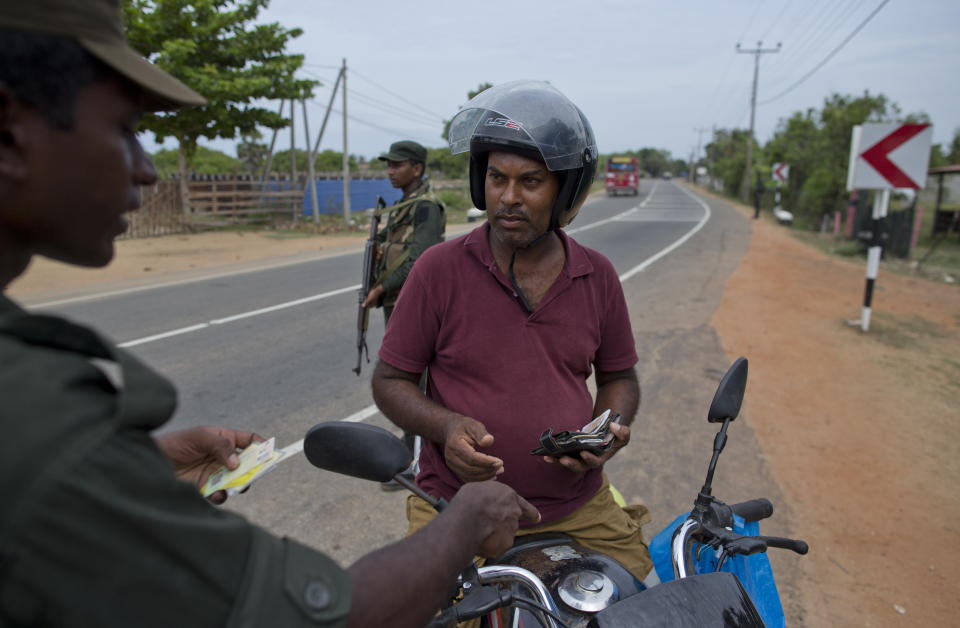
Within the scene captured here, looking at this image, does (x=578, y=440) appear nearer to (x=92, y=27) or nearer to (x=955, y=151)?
(x=92, y=27)

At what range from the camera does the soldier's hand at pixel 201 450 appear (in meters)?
1.48

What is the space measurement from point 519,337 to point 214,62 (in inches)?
777

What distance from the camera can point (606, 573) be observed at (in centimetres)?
161

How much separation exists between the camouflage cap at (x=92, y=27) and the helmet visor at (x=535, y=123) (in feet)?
4.26

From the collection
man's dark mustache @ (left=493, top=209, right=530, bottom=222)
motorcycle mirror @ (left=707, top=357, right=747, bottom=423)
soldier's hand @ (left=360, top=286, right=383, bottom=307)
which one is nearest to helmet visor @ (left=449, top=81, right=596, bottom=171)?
man's dark mustache @ (left=493, top=209, right=530, bottom=222)

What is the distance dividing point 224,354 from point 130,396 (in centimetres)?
599

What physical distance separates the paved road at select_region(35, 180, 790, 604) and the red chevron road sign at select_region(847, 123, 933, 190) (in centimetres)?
253

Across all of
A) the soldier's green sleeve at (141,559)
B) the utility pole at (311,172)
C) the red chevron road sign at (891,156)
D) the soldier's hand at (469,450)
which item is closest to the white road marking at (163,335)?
the soldier's hand at (469,450)

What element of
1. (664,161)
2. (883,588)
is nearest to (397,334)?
(883,588)

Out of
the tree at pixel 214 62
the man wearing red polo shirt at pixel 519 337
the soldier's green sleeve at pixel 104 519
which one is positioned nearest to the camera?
the soldier's green sleeve at pixel 104 519

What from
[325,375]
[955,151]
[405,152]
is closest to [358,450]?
[405,152]

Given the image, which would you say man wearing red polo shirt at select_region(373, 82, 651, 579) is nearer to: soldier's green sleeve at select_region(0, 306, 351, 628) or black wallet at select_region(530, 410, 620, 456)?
black wallet at select_region(530, 410, 620, 456)

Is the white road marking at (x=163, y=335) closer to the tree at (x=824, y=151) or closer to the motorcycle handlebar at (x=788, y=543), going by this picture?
the motorcycle handlebar at (x=788, y=543)

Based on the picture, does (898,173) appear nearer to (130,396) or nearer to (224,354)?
(224,354)
